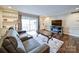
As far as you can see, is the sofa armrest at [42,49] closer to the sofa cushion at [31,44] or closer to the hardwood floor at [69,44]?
the sofa cushion at [31,44]

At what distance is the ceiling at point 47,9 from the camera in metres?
1.43

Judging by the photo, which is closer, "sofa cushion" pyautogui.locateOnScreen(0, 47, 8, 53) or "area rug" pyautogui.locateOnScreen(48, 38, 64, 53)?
"sofa cushion" pyautogui.locateOnScreen(0, 47, 8, 53)

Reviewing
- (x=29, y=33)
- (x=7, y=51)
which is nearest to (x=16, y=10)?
(x=29, y=33)

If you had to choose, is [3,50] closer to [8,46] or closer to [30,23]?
[8,46]

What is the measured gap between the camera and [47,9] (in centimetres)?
151

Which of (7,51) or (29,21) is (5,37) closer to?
(7,51)

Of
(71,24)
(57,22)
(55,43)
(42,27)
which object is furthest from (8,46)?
(71,24)

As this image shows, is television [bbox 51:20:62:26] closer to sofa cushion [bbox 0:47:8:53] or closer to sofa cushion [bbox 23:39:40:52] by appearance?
sofa cushion [bbox 23:39:40:52]

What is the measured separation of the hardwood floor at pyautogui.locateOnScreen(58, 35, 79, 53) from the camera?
4.82ft

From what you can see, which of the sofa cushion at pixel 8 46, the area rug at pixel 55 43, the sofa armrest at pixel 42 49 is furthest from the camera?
the area rug at pixel 55 43

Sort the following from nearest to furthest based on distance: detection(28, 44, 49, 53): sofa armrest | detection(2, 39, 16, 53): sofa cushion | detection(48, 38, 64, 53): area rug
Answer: detection(2, 39, 16, 53): sofa cushion
detection(28, 44, 49, 53): sofa armrest
detection(48, 38, 64, 53): area rug

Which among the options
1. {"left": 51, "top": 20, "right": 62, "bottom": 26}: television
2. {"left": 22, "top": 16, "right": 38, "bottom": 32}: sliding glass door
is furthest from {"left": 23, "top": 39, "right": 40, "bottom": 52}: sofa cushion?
{"left": 51, "top": 20, "right": 62, "bottom": 26}: television

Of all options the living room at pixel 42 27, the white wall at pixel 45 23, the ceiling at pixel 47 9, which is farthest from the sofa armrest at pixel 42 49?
the ceiling at pixel 47 9
